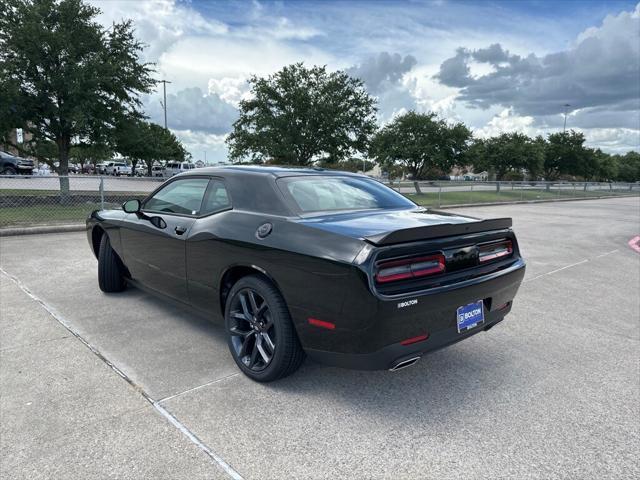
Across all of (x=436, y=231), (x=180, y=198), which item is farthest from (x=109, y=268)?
(x=436, y=231)

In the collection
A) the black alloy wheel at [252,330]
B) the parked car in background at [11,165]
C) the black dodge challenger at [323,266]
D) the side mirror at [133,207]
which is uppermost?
the parked car in background at [11,165]

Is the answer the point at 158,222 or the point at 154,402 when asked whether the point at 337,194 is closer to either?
the point at 158,222

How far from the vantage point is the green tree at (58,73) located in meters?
13.5

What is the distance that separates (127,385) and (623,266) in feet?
27.7

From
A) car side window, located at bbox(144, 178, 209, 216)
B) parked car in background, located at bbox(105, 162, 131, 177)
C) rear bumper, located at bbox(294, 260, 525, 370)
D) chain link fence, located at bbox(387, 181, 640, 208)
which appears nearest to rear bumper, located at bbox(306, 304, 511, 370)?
rear bumper, located at bbox(294, 260, 525, 370)

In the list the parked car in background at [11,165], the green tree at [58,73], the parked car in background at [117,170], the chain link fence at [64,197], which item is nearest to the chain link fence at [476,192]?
the chain link fence at [64,197]

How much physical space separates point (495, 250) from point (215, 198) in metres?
2.23

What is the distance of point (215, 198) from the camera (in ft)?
12.1

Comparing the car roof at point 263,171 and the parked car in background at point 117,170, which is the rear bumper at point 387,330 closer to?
the car roof at point 263,171

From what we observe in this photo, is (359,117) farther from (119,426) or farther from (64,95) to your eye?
(119,426)

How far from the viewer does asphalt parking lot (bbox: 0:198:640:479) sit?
7.66 ft

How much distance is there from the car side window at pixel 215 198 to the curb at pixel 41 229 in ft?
24.9

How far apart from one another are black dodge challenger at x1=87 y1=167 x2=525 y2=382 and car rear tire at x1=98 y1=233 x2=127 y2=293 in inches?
38.2

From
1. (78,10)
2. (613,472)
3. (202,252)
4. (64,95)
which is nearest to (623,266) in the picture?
(613,472)
